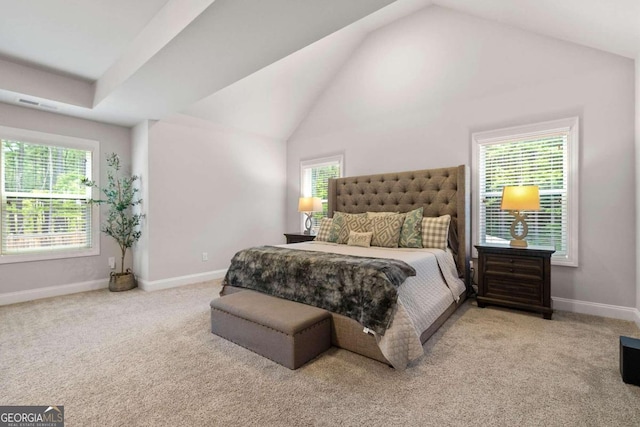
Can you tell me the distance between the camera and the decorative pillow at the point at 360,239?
3.57 meters

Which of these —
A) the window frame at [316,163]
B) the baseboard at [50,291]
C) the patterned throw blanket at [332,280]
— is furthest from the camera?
the window frame at [316,163]

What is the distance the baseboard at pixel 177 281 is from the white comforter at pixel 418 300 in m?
2.45

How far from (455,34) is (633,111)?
2004mm

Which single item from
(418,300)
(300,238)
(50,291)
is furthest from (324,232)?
(50,291)

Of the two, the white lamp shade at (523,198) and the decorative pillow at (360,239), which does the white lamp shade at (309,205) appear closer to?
the decorative pillow at (360,239)

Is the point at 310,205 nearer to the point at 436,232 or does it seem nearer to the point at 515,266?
the point at 436,232

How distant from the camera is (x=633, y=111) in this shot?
278 cm

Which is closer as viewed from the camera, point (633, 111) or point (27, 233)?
point (633, 111)

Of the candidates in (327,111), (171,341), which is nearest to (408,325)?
(171,341)

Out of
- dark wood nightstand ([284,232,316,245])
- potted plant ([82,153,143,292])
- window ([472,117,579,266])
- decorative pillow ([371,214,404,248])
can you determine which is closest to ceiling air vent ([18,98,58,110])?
potted plant ([82,153,143,292])

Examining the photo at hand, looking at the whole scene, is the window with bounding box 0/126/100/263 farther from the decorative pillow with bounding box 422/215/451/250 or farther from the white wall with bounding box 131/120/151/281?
the decorative pillow with bounding box 422/215/451/250

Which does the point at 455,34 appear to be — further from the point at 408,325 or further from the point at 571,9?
the point at 408,325

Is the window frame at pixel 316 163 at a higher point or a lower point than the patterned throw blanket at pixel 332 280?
higher

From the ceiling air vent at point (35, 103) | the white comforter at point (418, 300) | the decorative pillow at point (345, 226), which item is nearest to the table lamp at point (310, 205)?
the decorative pillow at point (345, 226)
